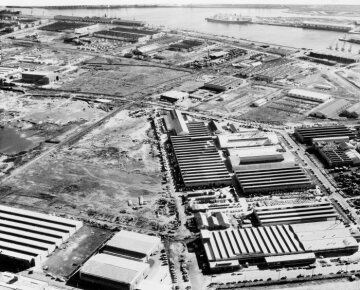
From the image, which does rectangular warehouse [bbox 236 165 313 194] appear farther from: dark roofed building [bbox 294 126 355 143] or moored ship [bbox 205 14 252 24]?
moored ship [bbox 205 14 252 24]

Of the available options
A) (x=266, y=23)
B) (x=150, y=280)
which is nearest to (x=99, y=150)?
(x=150, y=280)

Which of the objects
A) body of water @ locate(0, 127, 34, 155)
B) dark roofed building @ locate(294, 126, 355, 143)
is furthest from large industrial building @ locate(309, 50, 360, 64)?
body of water @ locate(0, 127, 34, 155)

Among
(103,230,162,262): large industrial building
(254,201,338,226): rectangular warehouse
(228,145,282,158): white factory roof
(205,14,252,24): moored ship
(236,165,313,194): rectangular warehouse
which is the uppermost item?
(205,14,252,24): moored ship

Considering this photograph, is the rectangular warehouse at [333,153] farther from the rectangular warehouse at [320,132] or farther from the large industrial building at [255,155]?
the large industrial building at [255,155]

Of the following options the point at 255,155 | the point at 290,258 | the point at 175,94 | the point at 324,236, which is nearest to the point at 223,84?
the point at 175,94

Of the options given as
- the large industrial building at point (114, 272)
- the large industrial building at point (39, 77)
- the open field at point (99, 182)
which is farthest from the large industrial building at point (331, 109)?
the large industrial building at point (39, 77)
